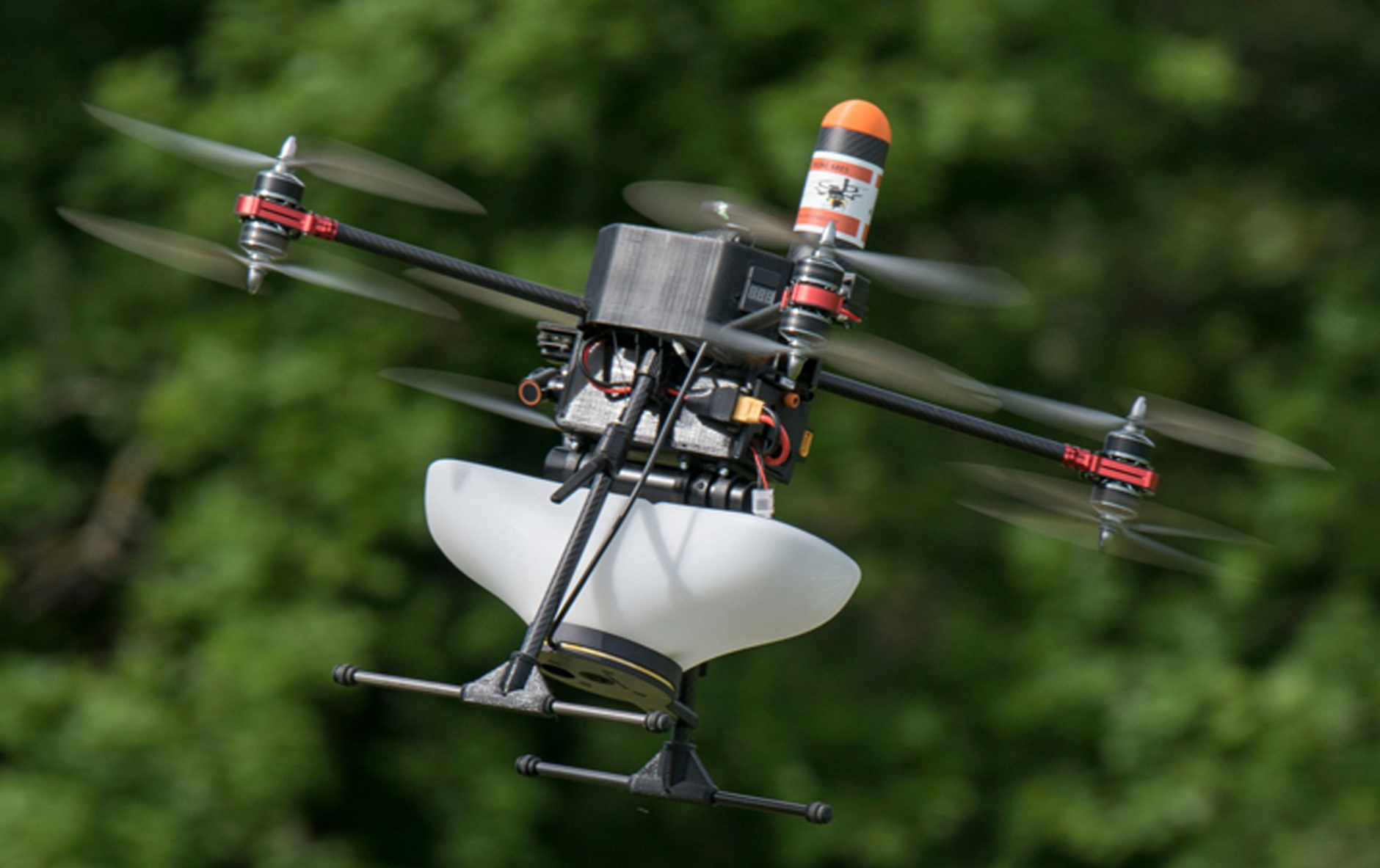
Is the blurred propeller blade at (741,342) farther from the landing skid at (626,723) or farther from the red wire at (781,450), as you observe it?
→ the landing skid at (626,723)

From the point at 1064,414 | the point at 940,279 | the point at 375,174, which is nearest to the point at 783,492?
the point at 1064,414

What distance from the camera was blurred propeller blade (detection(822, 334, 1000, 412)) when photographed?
8.85 feet

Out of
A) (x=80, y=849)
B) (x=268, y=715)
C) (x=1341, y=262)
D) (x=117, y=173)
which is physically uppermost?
(x=1341, y=262)

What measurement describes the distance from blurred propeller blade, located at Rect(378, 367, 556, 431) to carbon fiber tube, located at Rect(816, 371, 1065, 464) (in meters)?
0.58

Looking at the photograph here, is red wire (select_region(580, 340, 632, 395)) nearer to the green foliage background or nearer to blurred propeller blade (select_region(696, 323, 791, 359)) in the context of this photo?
blurred propeller blade (select_region(696, 323, 791, 359))

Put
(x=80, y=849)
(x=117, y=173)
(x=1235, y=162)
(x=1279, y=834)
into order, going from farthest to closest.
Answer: (x=1235, y=162), (x=117, y=173), (x=1279, y=834), (x=80, y=849)

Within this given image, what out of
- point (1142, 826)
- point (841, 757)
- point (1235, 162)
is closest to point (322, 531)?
point (841, 757)

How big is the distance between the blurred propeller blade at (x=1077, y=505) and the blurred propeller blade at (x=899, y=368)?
462 mm

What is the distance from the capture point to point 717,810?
24.2 feet

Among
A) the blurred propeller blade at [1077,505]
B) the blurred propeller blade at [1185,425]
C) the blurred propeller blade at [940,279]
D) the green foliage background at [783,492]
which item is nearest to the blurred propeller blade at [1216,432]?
the blurred propeller blade at [1185,425]

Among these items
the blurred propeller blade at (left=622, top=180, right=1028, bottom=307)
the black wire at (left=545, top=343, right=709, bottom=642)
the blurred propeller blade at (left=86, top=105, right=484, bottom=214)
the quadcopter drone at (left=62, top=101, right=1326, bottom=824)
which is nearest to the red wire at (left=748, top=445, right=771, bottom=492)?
the quadcopter drone at (left=62, top=101, right=1326, bottom=824)

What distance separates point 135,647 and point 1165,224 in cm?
383

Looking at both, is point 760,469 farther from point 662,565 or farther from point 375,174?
point 375,174

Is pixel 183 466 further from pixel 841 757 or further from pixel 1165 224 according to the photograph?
pixel 1165 224
